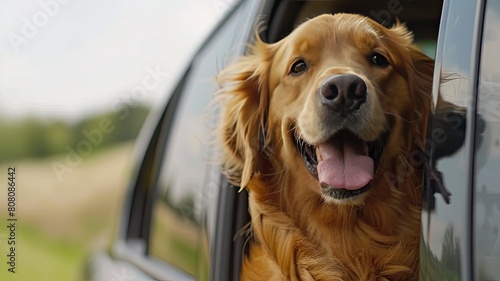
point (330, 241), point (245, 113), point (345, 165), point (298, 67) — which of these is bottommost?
point (330, 241)

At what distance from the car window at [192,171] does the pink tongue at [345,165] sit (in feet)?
1.43

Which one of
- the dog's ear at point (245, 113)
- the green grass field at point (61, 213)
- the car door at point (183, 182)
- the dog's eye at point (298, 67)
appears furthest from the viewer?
the green grass field at point (61, 213)

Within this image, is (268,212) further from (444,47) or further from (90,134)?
(90,134)

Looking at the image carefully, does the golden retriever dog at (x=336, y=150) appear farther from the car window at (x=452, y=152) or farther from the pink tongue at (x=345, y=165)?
the car window at (x=452, y=152)

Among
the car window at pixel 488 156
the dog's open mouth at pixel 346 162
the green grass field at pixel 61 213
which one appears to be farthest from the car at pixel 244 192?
the green grass field at pixel 61 213

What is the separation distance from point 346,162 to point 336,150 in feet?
0.12

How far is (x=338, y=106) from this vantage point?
1920 millimetres

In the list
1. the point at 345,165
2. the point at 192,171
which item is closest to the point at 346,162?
the point at 345,165

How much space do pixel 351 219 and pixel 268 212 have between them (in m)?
0.23

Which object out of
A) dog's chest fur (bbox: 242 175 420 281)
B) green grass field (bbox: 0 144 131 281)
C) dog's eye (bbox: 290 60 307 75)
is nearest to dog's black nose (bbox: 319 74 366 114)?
dog's eye (bbox: 290 60 307 75)

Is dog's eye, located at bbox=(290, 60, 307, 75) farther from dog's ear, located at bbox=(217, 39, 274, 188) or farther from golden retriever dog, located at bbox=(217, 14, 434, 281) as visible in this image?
dog's ear, located at bbox=(217, 39, 274, 188)

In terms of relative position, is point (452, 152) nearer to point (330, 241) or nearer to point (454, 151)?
point (454, 151)

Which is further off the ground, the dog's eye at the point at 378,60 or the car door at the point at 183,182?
the dog's eye at the point at 378,60

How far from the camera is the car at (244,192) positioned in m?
1.61
